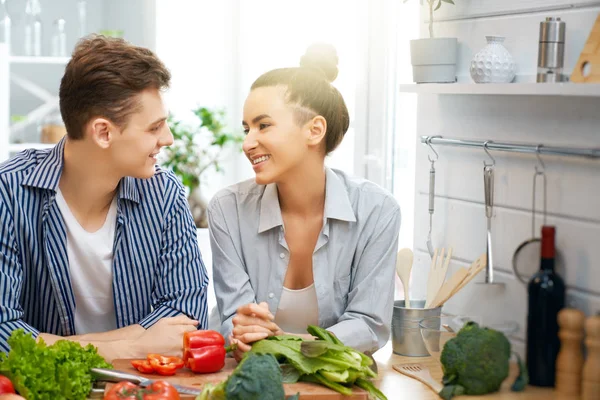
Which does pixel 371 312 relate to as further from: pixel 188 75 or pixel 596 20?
pixel 188 75

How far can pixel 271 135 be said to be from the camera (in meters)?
2.26

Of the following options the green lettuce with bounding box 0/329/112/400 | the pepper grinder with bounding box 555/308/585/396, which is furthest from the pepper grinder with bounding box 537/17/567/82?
the green lettuce with bounding box 0/329/112/400

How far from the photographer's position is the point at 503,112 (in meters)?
2.18

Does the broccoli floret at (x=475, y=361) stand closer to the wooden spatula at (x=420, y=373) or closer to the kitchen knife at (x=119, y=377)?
the wooden spatula at (x=420, y=373)

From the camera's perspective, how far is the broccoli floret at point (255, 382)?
1653 mm

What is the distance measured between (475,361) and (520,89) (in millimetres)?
609

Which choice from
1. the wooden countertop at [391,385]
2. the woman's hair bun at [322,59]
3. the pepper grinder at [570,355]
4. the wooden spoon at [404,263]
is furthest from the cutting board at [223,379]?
the woman's hair bun at [322,59]

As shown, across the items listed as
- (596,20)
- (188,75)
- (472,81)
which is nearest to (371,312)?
(472,81)

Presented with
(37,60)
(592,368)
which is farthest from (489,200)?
(37,60)

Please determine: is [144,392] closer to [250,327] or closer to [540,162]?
[250,327]

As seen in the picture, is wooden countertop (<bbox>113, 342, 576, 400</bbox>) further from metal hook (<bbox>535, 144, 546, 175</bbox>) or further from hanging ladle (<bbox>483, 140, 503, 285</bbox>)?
metal hook (<bbox>535, 144, 546, 175</bbox>)

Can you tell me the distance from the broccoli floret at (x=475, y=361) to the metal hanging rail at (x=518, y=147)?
1.40ft

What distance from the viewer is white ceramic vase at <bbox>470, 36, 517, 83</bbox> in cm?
211

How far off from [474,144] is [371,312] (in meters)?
0.51
